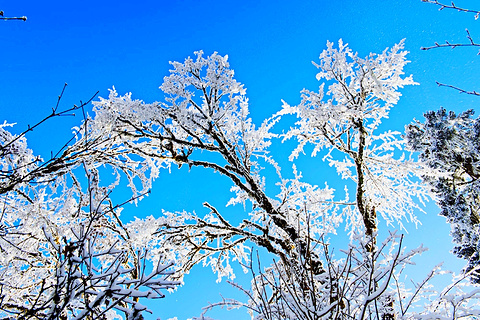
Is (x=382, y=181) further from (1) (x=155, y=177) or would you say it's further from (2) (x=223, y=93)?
(1) (x=155, y=177)

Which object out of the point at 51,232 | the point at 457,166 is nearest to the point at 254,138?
the point at 51,232

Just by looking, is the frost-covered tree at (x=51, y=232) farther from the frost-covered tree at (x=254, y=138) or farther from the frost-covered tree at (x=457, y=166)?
the frost-covered tree at (x=457, y=166)

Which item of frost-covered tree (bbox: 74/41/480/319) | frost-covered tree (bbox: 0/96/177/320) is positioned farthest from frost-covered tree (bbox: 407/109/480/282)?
frost-covered tree (bbox: 0/96/177/320)

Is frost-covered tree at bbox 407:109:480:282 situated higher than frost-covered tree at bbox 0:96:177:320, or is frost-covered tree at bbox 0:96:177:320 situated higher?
frost-covered tree at bbox 407:109:480:282

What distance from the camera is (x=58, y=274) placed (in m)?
1.94

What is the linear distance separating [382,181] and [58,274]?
6.77m

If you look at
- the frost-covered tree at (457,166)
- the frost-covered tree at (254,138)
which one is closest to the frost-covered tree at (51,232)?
the frost-covered tree at (254,138)

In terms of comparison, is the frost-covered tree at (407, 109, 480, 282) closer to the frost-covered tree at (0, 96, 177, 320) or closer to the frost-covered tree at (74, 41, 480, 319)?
the frost-covered tree at (74, 41, 480, 319)

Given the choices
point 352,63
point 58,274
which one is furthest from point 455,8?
point 352,63

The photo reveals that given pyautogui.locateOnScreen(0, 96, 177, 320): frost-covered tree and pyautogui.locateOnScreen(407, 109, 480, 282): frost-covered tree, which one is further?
pyautogui.locateOnScreen(407, 109, 480, 282): frost-covered tree

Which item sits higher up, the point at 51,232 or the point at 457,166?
the point at 457,166

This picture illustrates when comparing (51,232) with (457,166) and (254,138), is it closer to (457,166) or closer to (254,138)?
(254,138)

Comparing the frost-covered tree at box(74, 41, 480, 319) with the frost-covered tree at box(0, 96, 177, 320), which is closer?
the frost-covered tree at box(0, 96, 177, 320)

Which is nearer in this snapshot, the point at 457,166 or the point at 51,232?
the point at 51,232
